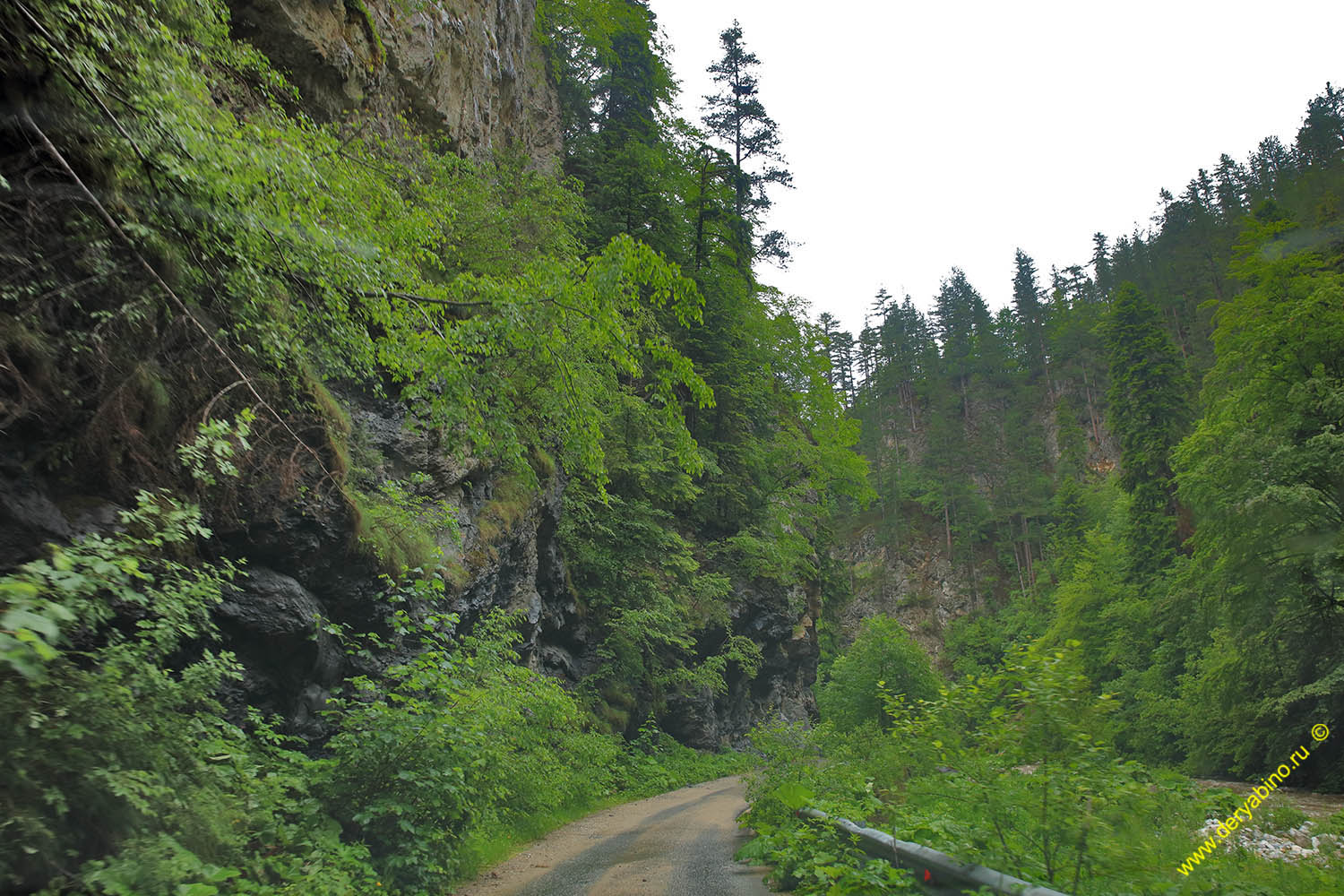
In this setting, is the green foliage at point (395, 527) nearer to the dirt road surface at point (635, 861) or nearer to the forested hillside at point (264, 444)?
the forested hillside at point (264, 444)

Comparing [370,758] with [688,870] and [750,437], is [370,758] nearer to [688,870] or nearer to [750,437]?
[688,870]

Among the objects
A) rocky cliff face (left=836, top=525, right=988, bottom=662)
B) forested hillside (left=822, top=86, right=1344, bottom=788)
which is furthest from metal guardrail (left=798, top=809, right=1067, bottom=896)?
rocky cliff face (left=836, top=525, right=988, bottom=662)

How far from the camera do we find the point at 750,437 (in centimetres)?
2505

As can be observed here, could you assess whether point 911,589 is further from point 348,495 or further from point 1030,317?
point 348,495

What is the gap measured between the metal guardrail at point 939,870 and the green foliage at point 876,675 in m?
15.3

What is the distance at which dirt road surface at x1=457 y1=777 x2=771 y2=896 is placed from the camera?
20.1 ft

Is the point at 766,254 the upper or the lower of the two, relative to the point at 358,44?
A: upper

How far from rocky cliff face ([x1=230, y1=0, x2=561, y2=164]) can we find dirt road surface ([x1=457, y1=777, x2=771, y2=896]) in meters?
9.96

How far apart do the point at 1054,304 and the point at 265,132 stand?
76188 millimetres

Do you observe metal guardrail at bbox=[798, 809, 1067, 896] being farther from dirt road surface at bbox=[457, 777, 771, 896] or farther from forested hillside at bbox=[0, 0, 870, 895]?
forested hillside at bbox=[0, 0, 870, 895]

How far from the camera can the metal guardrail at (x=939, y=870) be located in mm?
3314

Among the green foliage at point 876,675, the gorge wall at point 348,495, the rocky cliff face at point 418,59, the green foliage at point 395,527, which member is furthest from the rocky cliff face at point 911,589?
the green foliage at point 395,527

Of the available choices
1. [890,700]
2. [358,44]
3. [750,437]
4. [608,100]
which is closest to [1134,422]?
[750,437]

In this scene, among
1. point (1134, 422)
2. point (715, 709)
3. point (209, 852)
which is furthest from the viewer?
point (1134, 422)
